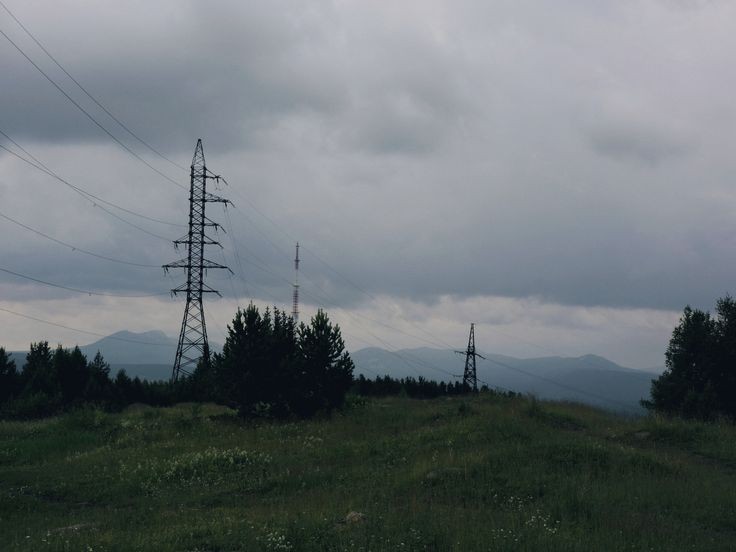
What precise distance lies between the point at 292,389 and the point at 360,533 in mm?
20559

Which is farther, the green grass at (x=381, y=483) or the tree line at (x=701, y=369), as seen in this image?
the tree line at (x=701, y=369)

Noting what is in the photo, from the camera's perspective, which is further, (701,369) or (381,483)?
(701,369)

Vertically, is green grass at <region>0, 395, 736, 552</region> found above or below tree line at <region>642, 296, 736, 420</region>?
below

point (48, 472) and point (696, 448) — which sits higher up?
point (696, 448)

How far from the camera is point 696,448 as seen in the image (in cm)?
2378

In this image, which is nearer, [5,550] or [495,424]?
[5,550]

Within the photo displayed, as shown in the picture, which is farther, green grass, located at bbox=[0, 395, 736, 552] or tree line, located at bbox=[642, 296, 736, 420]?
tree line, located at bbox=[642, 296, 736, 420]

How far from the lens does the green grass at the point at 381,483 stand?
12.6 m

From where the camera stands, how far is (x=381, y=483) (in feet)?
59.6

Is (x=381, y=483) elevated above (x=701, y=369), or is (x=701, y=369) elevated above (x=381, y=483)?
(x=701, y=369)

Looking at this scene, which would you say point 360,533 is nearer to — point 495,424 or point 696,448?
point 495,424

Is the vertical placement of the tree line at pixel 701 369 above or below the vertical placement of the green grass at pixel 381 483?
above

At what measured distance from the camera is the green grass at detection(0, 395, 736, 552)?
1262 cm

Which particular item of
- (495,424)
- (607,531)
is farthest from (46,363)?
(607,531)
